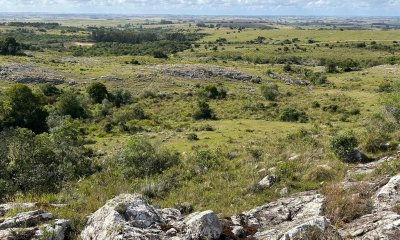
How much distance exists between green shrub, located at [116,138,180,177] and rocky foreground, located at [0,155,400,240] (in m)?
7.72

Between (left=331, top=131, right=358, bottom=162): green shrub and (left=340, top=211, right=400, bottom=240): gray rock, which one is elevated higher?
(left=340, top=211, right=400, bottom=240): gray rock

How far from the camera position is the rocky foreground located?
9.01 meters

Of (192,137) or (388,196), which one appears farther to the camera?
(192,137)

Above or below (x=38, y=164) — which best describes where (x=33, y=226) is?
above

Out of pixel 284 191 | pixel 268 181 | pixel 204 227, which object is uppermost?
pixel 204 227

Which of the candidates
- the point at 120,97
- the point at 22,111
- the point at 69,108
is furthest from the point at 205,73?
the point at 22,111

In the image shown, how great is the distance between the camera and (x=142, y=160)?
Answer: 1988 cm

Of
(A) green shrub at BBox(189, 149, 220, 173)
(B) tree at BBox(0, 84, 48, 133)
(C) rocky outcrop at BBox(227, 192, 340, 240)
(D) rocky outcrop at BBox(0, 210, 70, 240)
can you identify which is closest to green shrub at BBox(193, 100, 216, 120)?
(B) tree at BBox(0, 84, 48, 133)

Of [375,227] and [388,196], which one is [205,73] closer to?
[388,196]

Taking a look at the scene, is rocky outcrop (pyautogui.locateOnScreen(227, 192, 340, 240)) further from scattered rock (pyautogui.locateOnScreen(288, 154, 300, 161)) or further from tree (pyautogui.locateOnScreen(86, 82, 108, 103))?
tree (pyautogui.locateOnScreen(86, 82, 108, 103))

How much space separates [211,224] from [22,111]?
3334cm

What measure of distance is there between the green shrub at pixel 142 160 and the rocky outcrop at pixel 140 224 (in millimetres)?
8201

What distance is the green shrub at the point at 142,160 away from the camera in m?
19.0

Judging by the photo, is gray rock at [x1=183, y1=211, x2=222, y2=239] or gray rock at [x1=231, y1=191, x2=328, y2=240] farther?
gray rock at [x1=231, y1=191, x2=328, y2=240]
